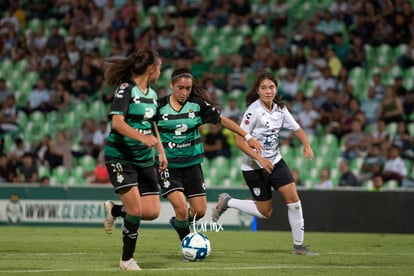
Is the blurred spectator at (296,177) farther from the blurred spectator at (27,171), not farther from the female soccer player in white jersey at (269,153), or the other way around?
the female soccer player in white jersey at (269,153)

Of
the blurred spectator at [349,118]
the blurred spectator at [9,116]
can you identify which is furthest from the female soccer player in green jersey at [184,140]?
the blurred spectator at [9,116]

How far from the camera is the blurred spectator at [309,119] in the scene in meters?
22.5

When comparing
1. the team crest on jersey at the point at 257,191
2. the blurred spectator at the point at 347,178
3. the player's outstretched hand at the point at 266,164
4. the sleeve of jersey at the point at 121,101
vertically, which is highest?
the sleeve of jersey at the point at 121,101

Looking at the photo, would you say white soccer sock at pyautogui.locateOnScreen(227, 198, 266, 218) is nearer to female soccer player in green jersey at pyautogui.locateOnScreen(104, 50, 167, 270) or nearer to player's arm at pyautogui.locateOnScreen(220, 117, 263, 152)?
player's arm at pyautogui.locateOnScreen(220, 117, 263, 152)

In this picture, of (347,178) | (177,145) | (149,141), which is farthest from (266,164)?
(347,178)

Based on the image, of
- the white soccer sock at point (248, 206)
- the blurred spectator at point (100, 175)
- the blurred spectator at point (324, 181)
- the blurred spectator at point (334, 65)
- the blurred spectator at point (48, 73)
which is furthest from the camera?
the blurred spectator at point (48, 73)

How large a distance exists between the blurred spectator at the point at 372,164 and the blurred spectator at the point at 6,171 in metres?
8.26

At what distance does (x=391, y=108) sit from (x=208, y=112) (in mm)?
10717

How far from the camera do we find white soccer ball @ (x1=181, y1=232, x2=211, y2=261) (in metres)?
11.3

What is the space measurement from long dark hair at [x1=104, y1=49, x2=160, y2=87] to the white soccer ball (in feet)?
6.91

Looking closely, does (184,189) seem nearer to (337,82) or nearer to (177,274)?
(177,274)

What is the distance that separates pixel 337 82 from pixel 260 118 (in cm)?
1073

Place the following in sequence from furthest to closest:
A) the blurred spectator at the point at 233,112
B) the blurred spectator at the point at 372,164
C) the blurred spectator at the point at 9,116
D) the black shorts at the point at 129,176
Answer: the blurred spectator at the point at 9,116 → the blurred spectator at the point at 233,112 → the blurred spectator at the point at 372,164 → the black shorts at the point at 129,176

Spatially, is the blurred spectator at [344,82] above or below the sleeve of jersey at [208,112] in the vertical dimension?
above
